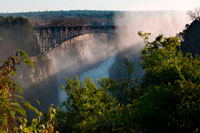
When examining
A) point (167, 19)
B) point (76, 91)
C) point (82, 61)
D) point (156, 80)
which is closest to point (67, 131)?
point (76, 91)

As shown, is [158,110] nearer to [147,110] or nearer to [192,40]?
[147,110]

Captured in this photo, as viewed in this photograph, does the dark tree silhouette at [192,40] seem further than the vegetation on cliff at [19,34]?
No

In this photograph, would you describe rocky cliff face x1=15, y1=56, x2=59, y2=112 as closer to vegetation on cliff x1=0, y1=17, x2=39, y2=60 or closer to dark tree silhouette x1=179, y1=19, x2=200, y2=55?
vegetation on cliff x1=0, y1=17, x2=39, y2=60

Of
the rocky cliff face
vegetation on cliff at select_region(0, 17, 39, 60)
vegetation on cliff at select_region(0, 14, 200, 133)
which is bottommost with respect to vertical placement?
vegetation on cliff at select_region(0, 14, 200, 133)

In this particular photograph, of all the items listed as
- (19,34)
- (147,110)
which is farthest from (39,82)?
(147,110)

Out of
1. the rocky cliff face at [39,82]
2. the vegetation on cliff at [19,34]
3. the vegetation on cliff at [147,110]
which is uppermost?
the vegetation on cliff at [19,34]

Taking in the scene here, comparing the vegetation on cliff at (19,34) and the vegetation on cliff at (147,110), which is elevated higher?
the vegetation on cliff at (19,34)

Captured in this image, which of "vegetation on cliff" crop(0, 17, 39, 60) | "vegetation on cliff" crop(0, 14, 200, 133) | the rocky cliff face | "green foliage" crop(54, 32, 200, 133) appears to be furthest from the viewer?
"vegetation on cliff" crop(0, 17, 39, 60)

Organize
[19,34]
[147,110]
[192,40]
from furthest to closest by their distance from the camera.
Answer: [19,34]
[192,40]
[147,110]

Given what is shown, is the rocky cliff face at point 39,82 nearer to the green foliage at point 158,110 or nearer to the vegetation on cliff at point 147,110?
the green foliage at point 158,110

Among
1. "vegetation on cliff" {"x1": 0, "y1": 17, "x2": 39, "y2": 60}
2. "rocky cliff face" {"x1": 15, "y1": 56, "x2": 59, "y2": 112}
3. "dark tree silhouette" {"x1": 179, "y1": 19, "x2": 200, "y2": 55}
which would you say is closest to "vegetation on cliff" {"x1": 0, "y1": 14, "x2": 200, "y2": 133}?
"dark tree silhouette" {"x1": 179, "y1": 19, "x2": 200, "y2": 55}

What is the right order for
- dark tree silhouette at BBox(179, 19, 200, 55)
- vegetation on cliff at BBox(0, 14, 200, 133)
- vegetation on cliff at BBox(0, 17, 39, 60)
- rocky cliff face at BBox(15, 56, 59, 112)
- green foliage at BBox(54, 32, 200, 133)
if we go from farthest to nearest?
vegetation on cliff at BBox(0, 17, 39, 60) < rocky cliff face at BBox(15, 56, 59, 112) < dark tree silhouette at BBox(179, 19, 200, 55) < green foliage at BBox(54, 32, 200, 133) < vegetation on cliff at BBox(0, 14, 200, 133)

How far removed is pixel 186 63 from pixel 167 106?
3.57 metres

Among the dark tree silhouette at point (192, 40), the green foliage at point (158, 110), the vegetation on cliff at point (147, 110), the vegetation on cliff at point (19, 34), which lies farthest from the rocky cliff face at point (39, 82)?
the vegetation on cliff at point (147, 110)
